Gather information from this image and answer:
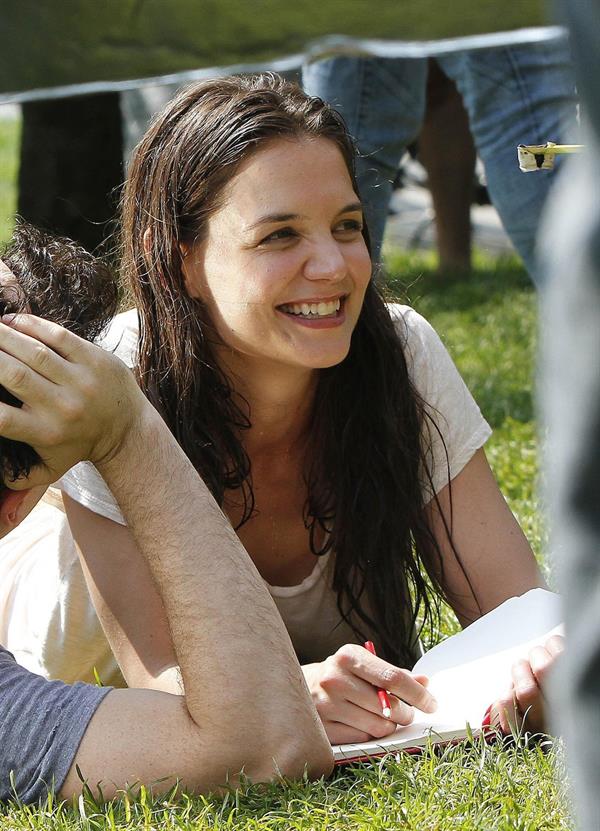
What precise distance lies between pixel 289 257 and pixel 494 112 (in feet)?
6.49

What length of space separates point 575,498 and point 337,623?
7.27ft

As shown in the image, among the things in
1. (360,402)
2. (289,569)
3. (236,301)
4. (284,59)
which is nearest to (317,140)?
(236,301)

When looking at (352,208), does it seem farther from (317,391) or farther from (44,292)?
(44,292)

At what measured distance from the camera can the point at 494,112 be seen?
4.43 meters

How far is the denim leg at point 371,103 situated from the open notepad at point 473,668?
76.6 inches

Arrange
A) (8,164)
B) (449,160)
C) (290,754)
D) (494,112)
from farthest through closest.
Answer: (8,164) < (449,160) < (494,112) < (290,754)

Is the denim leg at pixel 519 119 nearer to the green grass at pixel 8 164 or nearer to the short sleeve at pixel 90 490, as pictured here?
the short sleeve at pixel 90 490

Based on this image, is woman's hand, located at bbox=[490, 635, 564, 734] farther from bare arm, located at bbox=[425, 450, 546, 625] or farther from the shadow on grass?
the shadow on grass

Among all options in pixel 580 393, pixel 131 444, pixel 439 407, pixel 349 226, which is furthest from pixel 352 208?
pixel 580 393

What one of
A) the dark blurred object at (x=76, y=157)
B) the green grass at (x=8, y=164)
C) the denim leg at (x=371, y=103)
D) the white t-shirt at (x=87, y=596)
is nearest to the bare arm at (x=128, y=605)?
the white t-shirt at (x=87, y=596)

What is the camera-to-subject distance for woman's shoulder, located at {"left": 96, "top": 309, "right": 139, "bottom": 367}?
2.87m

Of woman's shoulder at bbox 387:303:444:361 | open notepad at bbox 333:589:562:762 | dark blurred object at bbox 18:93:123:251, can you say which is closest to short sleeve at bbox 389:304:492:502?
woman's shoulder at bbox 387:303:444:361

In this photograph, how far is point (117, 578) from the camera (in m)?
2.56

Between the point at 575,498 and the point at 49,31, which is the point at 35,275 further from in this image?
the point at 49,31
